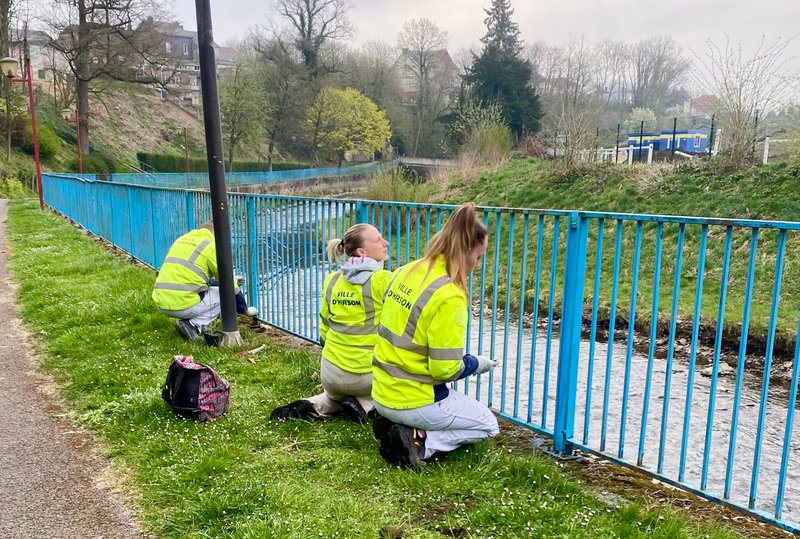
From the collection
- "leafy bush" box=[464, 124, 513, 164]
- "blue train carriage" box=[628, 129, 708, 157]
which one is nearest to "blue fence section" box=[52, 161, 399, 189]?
"leafy bush" box=[464, 124, 513, 164]

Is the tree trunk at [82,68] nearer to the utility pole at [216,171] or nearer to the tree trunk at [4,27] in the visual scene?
the tree trunk at [4,27]

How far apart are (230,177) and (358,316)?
133 feet

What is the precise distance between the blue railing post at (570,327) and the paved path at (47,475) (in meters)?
2.42

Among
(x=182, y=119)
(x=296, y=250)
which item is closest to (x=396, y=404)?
(x=296, y=250)

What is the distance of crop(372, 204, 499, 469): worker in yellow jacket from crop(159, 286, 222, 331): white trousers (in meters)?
3.20

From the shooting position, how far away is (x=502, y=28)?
57.9 m

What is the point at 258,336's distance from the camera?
22.4 ft

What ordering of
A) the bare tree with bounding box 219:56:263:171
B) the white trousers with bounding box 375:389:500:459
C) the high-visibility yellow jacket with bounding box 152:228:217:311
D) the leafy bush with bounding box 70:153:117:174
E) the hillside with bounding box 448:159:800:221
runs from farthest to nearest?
the bare tree with bounding box 219:56:263:171 < the leafy bush with bounding box 70:153:117:174 < the hillside with bounding box 448:159:800:221 < the high-visibility yellow jacket with bounding box 152:228:217:311 < the white trousers with bounding box 375:389:500:459

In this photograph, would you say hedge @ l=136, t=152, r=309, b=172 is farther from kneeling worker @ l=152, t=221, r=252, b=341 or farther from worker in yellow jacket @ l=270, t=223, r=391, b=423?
worker in yellow jacket @ l=270, t=223, r=391, b=423

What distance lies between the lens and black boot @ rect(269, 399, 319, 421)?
A: 4426mm

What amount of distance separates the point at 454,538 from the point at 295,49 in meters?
57.3

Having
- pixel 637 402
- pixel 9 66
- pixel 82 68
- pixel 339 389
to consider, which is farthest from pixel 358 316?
pixel 82 68

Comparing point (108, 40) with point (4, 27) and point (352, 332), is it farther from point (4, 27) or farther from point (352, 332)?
point (352, 332)

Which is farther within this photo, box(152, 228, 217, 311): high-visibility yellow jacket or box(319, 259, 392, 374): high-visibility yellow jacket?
box(152, 228, 217, 311): high-visibility yellow jacket
